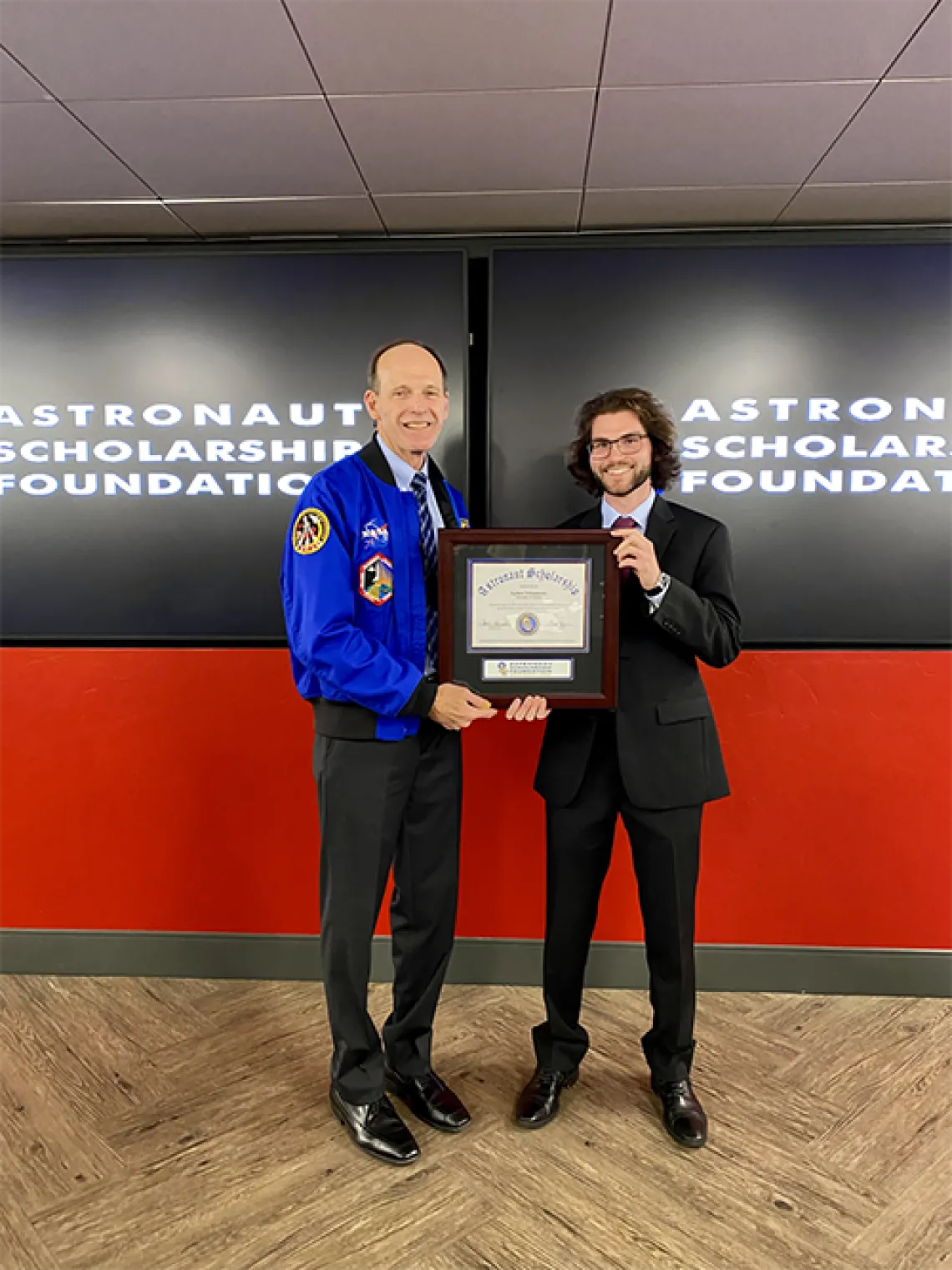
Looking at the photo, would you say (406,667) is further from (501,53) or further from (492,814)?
(501,53)

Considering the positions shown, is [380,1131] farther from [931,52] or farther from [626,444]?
[931,52]

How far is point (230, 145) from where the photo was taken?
2.14 m

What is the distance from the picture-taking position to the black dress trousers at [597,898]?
1902mm

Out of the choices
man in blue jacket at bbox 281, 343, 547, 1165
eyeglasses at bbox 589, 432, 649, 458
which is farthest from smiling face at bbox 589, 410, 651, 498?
man in blue jacket at bbox 281, 343, 547, 1165

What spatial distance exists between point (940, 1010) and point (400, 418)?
246 cm

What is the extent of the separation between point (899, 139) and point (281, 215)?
5.91 ft

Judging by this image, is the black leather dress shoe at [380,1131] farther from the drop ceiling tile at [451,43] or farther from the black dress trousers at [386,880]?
the drop ceiling tile at [451,43]

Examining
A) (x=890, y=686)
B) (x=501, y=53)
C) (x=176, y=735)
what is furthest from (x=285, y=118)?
(x=890, y=686)

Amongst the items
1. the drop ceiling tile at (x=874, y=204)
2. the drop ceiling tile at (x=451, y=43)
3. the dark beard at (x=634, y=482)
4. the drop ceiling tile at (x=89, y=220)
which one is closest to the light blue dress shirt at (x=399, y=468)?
the dark beard at (x=634, y=482)

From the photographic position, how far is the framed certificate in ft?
5.82

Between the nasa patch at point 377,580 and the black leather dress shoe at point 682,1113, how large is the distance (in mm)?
1417

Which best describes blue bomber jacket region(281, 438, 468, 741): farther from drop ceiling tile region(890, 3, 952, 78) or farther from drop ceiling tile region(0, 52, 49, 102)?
drop ceiling tile region(890, 3, 952, 78)

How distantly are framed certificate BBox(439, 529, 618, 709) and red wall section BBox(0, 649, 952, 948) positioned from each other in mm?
813

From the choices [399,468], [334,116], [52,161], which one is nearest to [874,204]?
[334,116]
